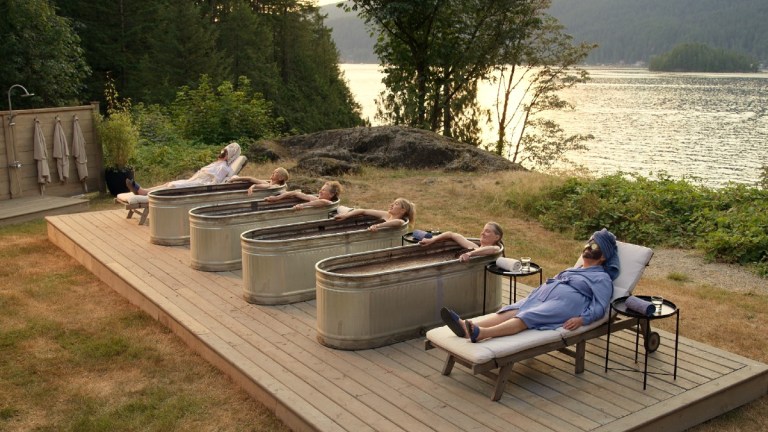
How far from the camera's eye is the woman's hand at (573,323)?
584cm

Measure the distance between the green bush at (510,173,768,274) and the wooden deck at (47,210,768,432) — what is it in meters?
3.84

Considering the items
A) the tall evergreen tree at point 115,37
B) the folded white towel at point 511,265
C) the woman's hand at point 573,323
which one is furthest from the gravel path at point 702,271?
the tall evergreen tree at point 115,37

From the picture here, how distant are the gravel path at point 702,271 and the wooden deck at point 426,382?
2.46 m

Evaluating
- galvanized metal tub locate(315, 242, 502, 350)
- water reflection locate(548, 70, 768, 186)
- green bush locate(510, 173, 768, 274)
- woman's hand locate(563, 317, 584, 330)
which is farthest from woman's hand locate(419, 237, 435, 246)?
water reflection locate(548, 70, 768, 186)

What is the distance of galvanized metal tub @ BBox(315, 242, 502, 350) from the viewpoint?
250 inches

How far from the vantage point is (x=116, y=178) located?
1530 cm

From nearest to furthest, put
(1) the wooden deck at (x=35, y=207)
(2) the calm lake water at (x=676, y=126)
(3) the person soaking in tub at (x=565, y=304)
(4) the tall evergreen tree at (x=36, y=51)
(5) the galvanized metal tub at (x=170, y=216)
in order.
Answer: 1. (3) the person soaking in tub at (x=565, y=304)
2. (5) the galvanized metal tub at (x=170, y=216)
3. (1) the wooden deck at (x=35, y=207)
4. (4) the tall evergreen tree at (x=36, y=51)
5. (2) the calm lake water at (x=676, y=126)

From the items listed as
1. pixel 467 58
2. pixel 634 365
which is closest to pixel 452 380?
pixel 634 365

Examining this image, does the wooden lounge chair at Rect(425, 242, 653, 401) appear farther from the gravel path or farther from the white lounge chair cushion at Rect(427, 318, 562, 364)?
the gravel path

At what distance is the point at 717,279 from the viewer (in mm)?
10055

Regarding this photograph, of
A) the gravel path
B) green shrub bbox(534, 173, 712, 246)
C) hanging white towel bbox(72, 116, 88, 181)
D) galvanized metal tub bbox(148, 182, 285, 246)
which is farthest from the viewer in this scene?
hanging white towel bbox(72, 116, 88, 181)

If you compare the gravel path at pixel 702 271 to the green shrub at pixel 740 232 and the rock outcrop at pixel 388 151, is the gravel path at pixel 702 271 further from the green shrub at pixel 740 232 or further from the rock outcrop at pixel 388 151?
the rock outcrop at pixel 388 151

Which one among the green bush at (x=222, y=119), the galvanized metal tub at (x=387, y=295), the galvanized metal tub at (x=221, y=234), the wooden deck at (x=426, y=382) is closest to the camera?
the wooden deck at (x=426, y=382)

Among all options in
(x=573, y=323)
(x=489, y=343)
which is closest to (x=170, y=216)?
(x=489, y=343)
